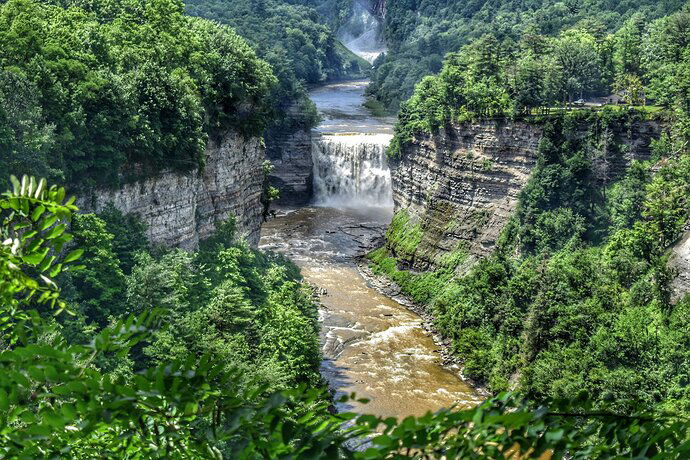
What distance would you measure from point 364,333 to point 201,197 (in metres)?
13.9

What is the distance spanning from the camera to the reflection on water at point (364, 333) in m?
47.3

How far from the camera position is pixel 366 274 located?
225 feet

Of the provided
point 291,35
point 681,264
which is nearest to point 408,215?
point 681,264

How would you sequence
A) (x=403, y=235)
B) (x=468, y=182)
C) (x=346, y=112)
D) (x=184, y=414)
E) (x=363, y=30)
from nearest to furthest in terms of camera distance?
(x=184, y=414)
(x=468, y=182)
(x=403, y=235)
(x=346, y=112)
(x=363, y=30)

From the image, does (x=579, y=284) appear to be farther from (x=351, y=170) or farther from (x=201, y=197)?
(x=351, y=170)

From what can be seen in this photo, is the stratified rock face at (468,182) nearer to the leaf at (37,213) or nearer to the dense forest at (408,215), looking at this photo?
the dense forest at (408,215)

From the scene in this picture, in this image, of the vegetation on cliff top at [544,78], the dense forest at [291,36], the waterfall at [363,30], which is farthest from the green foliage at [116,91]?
the waterfall at [363,30]

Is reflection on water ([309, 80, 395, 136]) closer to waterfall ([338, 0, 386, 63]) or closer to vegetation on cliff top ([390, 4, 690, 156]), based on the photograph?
vegetation on cliff top ([390, 4, 690, 156])

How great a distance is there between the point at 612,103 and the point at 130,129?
39.0m

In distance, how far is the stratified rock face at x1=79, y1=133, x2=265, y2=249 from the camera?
147ft

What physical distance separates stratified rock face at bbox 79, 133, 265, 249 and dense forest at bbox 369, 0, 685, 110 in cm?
2408

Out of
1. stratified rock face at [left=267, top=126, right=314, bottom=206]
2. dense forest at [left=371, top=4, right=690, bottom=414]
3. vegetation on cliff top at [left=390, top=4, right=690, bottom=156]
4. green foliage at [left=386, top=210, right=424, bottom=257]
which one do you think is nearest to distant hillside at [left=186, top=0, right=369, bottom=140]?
stratified rock face at [left=267, top=126, right=314, bottom=206]

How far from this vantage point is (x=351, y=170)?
87.6 metres

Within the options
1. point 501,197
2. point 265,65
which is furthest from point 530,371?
point 265,65
